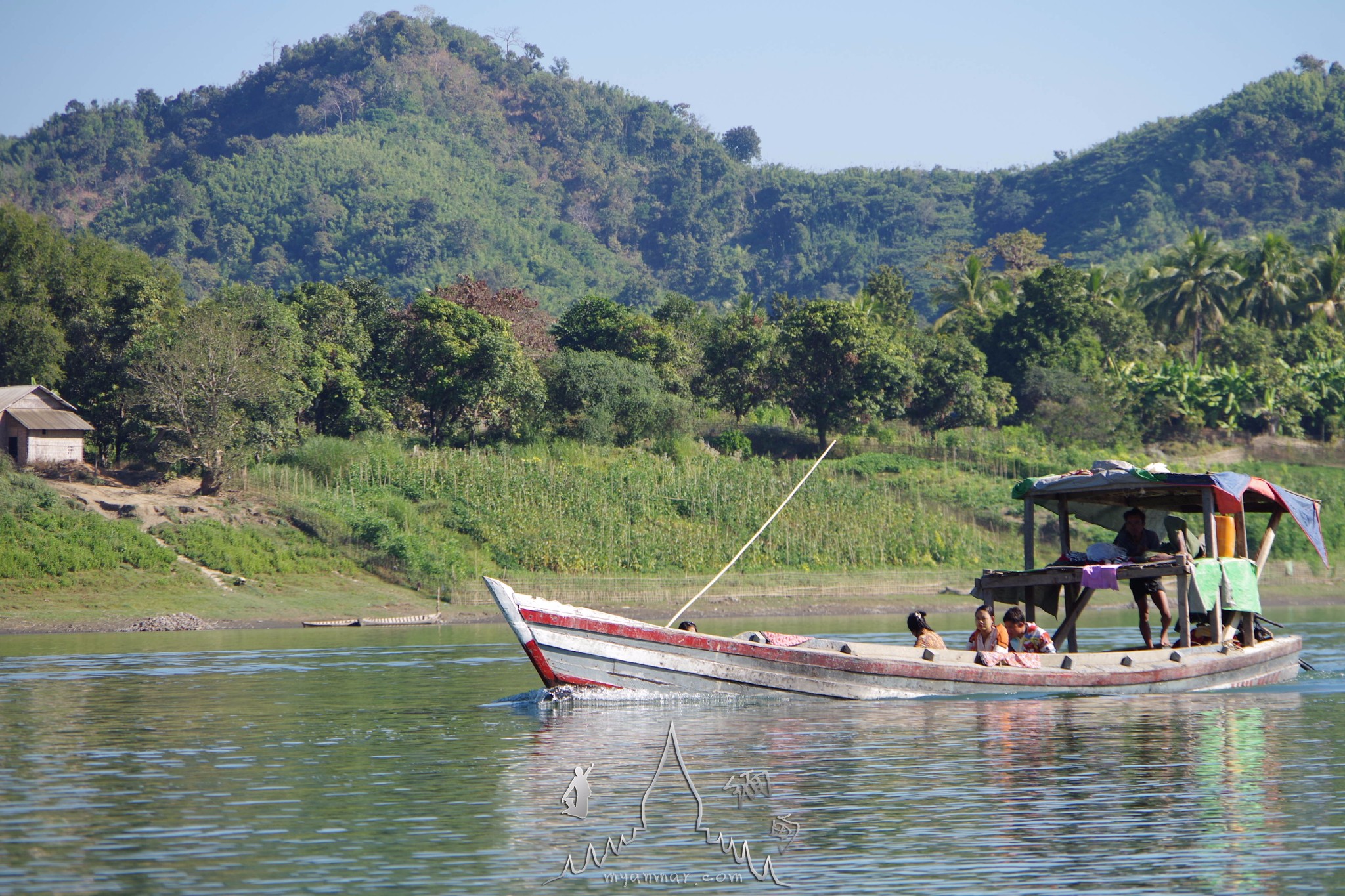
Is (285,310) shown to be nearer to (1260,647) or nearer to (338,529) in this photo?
(338,529)

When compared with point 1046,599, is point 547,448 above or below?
above

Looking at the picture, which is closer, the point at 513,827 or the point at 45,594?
the point at 513,827

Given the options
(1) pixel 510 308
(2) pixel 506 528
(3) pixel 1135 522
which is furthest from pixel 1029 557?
(1) pixel 510 308

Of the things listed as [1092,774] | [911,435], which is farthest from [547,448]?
[1092,774]

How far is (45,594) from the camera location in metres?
42.9

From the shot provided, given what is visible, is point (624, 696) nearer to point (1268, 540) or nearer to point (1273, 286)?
point (1268, 540)

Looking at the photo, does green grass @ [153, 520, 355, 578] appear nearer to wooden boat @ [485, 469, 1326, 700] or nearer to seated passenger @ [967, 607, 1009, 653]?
wooden boat @ [485, 469, 1326, 700]

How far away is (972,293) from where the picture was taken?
8938 centimetres

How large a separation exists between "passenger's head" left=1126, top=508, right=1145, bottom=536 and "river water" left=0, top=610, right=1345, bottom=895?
274 cm

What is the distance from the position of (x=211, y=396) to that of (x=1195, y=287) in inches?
2138

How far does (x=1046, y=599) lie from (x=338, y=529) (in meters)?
31.3

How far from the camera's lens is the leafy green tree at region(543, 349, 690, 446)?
64500 mm

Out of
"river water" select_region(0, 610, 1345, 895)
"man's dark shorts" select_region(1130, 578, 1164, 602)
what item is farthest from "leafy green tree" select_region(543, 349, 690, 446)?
"man's dark shorts" select_region(1130, 578, 1164, 602)

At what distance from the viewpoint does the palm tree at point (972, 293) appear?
8819cm
